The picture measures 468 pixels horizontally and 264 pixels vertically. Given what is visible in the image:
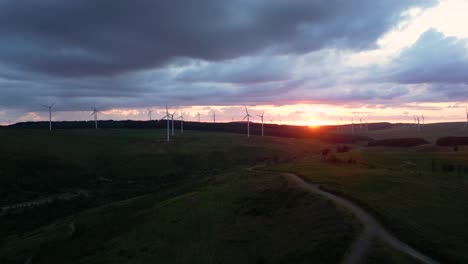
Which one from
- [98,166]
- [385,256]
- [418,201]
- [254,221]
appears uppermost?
[418,201]

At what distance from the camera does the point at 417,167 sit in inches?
3049

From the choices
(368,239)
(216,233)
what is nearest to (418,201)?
(368,239)

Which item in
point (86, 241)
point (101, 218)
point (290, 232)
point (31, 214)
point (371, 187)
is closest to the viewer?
point (290, 232)

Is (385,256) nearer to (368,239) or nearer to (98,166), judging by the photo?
(368,239)

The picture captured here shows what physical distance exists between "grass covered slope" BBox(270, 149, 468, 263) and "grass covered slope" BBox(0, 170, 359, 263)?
446 cm

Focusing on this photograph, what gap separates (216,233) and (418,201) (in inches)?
Answer: 839

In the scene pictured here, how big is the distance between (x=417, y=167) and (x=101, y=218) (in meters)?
58.6

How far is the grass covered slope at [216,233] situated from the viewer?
32500mm

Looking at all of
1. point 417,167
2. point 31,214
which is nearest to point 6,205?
point 31,214

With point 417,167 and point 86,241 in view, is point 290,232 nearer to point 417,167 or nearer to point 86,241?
point 86,241

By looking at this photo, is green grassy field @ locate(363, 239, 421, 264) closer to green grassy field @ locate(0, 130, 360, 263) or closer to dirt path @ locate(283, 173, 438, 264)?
dirt path @ locate(283, 173, 438, 264)

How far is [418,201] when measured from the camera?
41.6m

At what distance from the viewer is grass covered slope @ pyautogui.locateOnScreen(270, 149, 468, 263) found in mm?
28878

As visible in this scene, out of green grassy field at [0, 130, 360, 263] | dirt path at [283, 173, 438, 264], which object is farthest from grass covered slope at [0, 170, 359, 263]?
dirt path at [283, 173, 438, 264]
